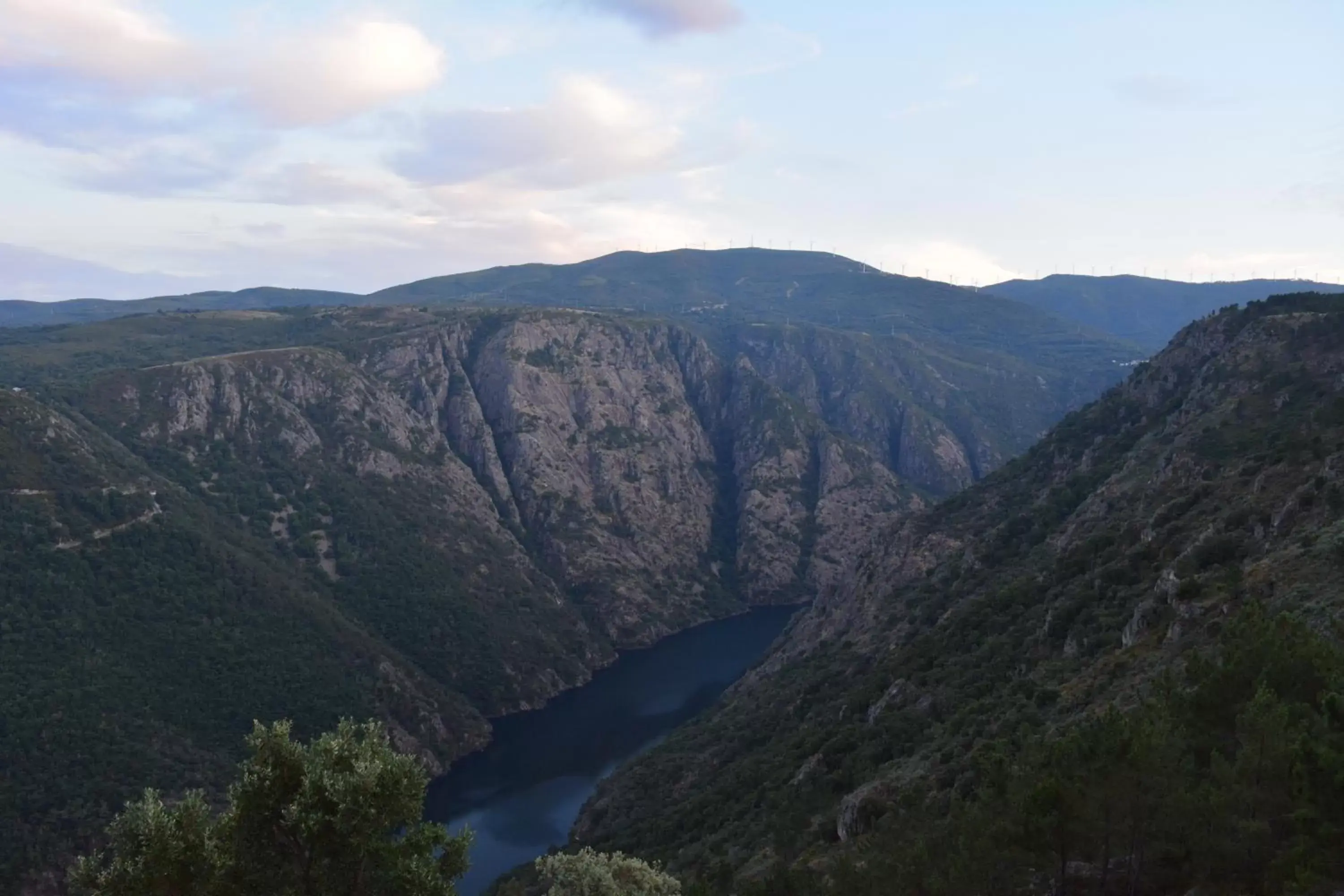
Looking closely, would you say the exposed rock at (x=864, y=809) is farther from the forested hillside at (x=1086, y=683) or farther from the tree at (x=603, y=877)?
the tree at (x=603, y=877)

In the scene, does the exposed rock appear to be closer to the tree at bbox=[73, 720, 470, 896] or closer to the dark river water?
the tree at bbox=[73, 720, 470, 896]

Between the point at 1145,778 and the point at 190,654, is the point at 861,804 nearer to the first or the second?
the point at 1145,778

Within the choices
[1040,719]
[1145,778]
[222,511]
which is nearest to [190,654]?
[222,511]

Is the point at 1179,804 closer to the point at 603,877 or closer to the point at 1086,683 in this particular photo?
the point at 603,877

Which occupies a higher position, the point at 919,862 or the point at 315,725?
the point at 919,862

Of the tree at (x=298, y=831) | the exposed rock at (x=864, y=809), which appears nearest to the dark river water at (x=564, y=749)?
the exposed rock at (x=864, y=809)

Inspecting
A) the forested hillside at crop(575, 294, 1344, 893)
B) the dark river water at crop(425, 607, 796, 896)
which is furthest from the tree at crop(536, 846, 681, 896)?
the dark river water at crop(425, 607, 796, 896)
